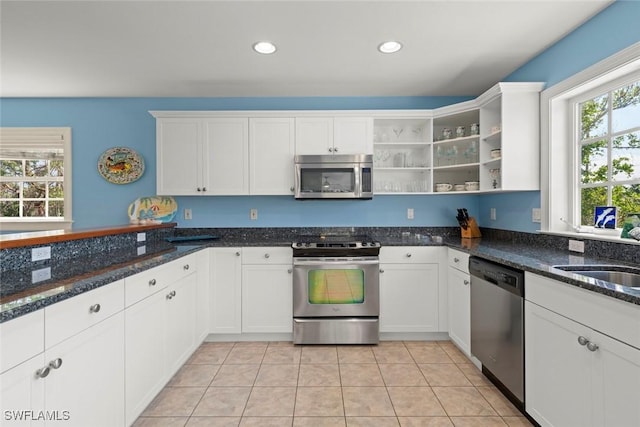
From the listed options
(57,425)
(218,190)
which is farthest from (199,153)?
(57,425)

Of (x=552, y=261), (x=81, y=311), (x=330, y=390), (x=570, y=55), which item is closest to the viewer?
(x=81, y=311)

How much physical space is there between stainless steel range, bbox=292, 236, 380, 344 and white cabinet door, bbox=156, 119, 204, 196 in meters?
1.31

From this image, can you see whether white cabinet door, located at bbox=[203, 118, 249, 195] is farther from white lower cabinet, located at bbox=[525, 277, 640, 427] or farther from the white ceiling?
white lower cabinet, located at bbox=[525, 277, 640, 427]

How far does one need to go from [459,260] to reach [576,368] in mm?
1236

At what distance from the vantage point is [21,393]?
1.01m

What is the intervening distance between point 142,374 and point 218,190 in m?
1.83

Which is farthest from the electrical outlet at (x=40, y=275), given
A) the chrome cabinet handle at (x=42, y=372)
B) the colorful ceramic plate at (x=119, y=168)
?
the colorful ceramic plate at (x=119, y=168)

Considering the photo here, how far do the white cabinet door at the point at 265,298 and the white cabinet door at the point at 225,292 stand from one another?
0.18 ft

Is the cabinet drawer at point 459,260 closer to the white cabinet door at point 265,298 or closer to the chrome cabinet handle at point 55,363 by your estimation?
the white cabinet door at point 265,298

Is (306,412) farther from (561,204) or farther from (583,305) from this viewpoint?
(561,204)

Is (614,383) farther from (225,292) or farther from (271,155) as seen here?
(271,155)

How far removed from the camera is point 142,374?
5.74ft

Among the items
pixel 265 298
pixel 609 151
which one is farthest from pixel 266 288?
pixel 609 151

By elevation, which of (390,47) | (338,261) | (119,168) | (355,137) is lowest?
(338,261)
